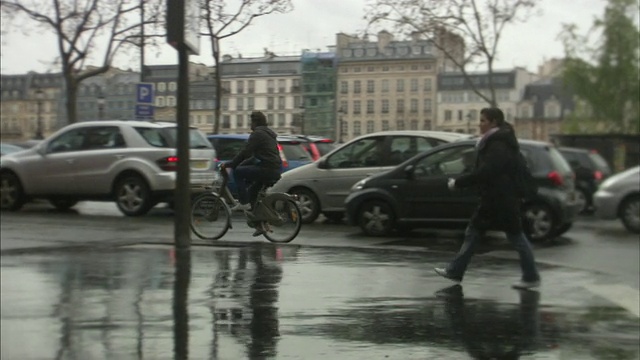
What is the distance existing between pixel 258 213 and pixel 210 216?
52cm

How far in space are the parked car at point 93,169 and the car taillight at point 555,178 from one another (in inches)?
225

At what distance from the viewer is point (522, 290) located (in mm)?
8586

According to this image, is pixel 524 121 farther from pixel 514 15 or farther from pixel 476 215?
pixel 476 215

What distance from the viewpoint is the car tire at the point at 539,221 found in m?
14.2

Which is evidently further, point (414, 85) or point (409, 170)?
point (409, 170)

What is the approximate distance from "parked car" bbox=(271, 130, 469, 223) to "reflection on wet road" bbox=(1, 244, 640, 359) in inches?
18.1

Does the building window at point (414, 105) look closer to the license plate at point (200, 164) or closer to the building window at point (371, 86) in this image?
the building window at point (371, 86)

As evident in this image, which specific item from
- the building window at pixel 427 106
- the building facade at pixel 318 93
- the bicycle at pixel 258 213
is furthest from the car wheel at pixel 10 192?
the building facade at pixel 318 93

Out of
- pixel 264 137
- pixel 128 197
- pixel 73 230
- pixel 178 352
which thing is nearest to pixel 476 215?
pixel 178 352

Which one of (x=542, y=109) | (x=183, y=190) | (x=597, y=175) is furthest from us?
(x=542, y=109)

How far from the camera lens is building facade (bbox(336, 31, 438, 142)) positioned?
4.63m

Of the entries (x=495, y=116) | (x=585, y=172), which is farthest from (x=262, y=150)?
(x=585, y=172)

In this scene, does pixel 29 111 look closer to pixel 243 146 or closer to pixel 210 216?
pixel 210 216

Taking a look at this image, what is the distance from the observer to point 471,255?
8594 millimetres
